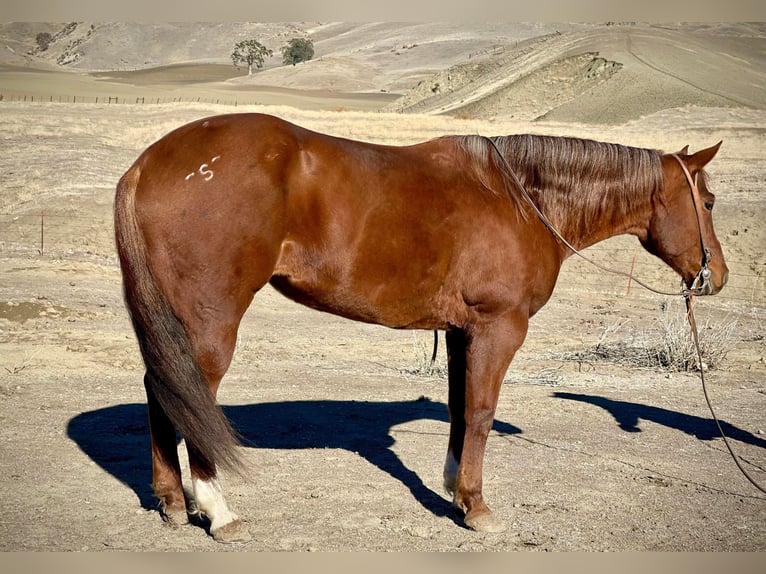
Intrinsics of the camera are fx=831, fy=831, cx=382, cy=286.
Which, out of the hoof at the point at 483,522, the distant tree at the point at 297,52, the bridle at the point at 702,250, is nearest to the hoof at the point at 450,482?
the hoof at the point at 483,522

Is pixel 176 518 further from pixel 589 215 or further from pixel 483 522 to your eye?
pixel 589 215

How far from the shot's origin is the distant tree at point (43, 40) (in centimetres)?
11031

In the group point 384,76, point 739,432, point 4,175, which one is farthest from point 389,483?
point 384,76

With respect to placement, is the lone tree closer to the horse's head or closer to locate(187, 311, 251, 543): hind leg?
the horse's head

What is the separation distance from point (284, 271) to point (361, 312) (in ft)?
1.77

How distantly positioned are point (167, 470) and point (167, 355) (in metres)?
0.86

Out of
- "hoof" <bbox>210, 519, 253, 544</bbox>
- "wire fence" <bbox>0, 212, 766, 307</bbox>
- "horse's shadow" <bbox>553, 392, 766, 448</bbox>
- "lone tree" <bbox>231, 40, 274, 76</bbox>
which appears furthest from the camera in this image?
"lone tree" <bbox>231, 40, 274, 76</bbox>

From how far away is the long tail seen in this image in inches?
170

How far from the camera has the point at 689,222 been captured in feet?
17.8

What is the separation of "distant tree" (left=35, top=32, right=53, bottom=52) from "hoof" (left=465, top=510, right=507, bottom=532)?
388ft

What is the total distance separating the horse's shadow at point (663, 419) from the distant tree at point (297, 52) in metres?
118

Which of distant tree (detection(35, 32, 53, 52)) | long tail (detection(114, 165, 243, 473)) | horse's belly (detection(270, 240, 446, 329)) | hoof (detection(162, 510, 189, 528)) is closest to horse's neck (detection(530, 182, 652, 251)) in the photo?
horse's belly (detection(270, 240, 446, 329))

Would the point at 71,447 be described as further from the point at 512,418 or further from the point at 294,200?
the point at 512,418

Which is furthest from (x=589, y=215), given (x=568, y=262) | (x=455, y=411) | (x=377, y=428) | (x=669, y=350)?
(x=568, y=262)
